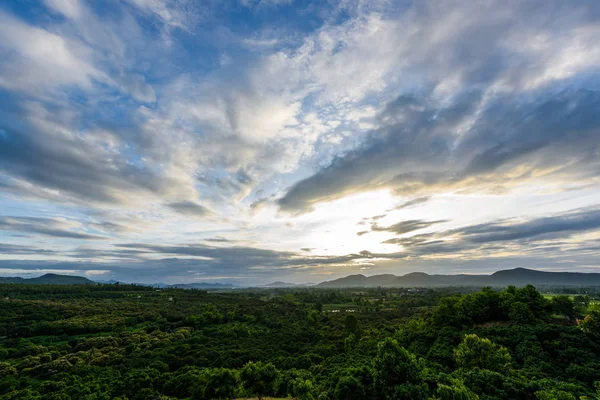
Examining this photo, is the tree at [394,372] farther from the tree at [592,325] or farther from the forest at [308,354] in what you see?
the tree at [592,325]

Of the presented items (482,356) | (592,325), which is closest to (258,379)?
(482,356)

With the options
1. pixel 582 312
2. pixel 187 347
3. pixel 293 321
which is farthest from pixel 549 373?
pixel 293 321

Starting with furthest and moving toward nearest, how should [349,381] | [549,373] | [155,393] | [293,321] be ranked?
1. [293,321]
2. [155,393]
3. [549,373]
4. [349,381]

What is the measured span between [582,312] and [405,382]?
79.0 m

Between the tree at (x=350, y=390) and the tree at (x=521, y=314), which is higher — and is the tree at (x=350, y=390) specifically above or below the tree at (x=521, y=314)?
below

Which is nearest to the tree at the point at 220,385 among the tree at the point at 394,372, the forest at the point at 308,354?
the forest at the point at 308,354

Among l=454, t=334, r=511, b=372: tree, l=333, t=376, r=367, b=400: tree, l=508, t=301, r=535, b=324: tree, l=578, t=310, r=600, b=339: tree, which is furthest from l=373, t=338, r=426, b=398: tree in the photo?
l=508, t=301, r=535, b=324: tree

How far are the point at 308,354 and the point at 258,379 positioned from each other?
2579cm

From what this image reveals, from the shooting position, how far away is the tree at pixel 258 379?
4372 cm

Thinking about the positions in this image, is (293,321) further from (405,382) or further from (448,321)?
(405,382)

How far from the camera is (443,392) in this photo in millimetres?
23094

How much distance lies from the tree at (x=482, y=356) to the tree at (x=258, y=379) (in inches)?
1190

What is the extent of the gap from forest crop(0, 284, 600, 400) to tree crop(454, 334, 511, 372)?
0.55ft

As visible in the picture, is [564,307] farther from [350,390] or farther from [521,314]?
[350,390]
